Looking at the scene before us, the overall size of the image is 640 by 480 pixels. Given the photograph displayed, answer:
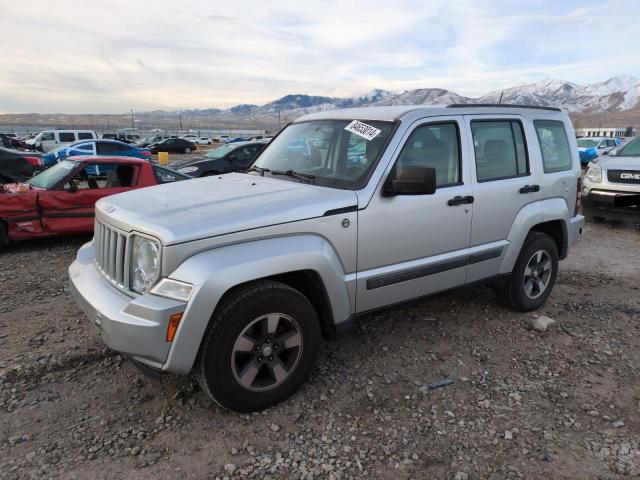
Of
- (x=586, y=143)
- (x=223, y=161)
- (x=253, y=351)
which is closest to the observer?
(x=253, y=351)

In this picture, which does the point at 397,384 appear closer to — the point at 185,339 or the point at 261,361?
the point at 261,361

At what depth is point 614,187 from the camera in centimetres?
847

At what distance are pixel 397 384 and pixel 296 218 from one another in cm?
148

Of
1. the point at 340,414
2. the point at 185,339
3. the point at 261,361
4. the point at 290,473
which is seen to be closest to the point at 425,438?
the point at 340,414

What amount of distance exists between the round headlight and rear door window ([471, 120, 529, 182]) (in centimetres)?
264

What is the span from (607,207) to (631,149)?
62.4 inches

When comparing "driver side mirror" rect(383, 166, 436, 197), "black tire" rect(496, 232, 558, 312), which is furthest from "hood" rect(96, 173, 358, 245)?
"black tire" rect(496, 232, 558, 312)

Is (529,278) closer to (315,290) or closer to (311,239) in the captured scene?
(315,290)

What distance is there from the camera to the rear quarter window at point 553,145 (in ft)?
14.8

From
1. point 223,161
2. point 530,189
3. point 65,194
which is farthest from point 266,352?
point 223,161

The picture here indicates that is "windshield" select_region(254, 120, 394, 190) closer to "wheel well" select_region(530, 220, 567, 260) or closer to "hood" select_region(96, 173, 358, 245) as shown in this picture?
"hood" select_region(96, 173, 358, 245)

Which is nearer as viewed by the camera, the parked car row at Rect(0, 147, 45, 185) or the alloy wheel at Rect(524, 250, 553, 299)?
the alloy wheel at Rect(524, 250, 553, 299)

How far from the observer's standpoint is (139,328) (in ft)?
8.34

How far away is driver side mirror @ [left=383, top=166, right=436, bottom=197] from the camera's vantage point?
3084 millimetres
